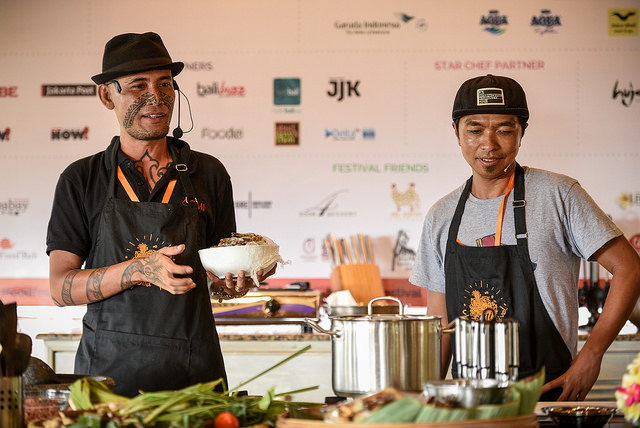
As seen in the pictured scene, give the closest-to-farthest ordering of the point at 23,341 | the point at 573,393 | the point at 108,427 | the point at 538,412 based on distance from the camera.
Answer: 1. the point at 108,427
2. the point at 23,341
3. the point at 538,412
4. the point at 573,393

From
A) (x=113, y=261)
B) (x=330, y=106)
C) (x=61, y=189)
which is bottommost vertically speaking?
(x=113, y=261)

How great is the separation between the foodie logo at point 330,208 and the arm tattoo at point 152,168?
2552 mm

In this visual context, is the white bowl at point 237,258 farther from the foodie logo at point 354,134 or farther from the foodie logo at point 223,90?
the foodie logo at point 223,90

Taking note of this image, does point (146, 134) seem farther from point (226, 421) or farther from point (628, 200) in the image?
point (628, 200)

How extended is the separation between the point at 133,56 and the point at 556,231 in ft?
4.75


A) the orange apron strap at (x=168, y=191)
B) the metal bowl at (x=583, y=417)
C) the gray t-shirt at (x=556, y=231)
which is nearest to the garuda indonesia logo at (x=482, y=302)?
the gray t-shirt at (x=556, y=231)

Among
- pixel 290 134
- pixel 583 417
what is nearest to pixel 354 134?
pixel 290 134

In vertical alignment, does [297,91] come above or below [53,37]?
below

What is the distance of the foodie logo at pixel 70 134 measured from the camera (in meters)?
5.14

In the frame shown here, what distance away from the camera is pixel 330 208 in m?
5.07

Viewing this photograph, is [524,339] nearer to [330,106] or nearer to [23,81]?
[330,106]

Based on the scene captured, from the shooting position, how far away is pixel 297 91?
5105 mm

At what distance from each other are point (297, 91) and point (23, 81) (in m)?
1.83

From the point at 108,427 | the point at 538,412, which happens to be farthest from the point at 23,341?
the point at 538,412
